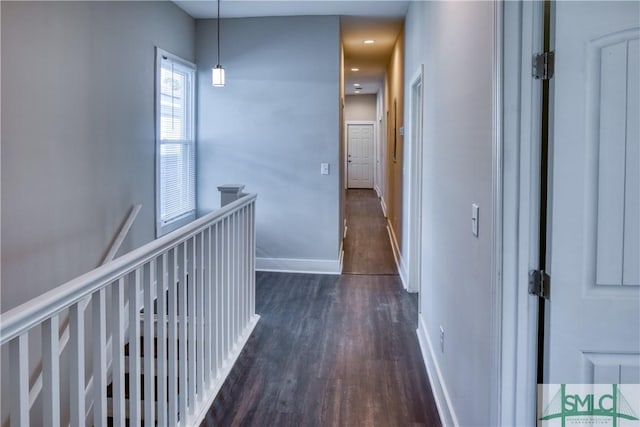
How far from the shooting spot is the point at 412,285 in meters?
4.77

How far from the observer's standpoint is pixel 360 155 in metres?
14.7

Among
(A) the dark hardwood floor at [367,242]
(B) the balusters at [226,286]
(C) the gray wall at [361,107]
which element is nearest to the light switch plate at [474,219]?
(B) the balusters at [226,286]

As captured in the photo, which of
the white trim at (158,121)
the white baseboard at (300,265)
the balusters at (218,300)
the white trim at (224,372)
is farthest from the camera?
the white baseboard at (300,265)

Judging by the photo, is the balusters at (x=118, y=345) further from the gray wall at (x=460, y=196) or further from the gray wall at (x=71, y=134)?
the gray wall at (x=71, y=134)

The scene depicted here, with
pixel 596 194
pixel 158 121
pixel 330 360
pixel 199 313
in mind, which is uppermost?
pixel 158 121

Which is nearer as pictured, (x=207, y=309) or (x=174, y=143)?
(x=207, y=309)

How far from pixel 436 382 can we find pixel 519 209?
1.57 meters

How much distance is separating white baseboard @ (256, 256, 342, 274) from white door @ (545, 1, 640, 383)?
13.2ft

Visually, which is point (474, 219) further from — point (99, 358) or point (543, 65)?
point (99, 358)

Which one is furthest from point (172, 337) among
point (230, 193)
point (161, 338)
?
point (230, 193)

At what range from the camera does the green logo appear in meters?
1.44

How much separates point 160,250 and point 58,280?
63.2 inches

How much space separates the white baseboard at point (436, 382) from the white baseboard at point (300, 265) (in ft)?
6.51

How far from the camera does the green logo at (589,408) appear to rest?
1.44m
